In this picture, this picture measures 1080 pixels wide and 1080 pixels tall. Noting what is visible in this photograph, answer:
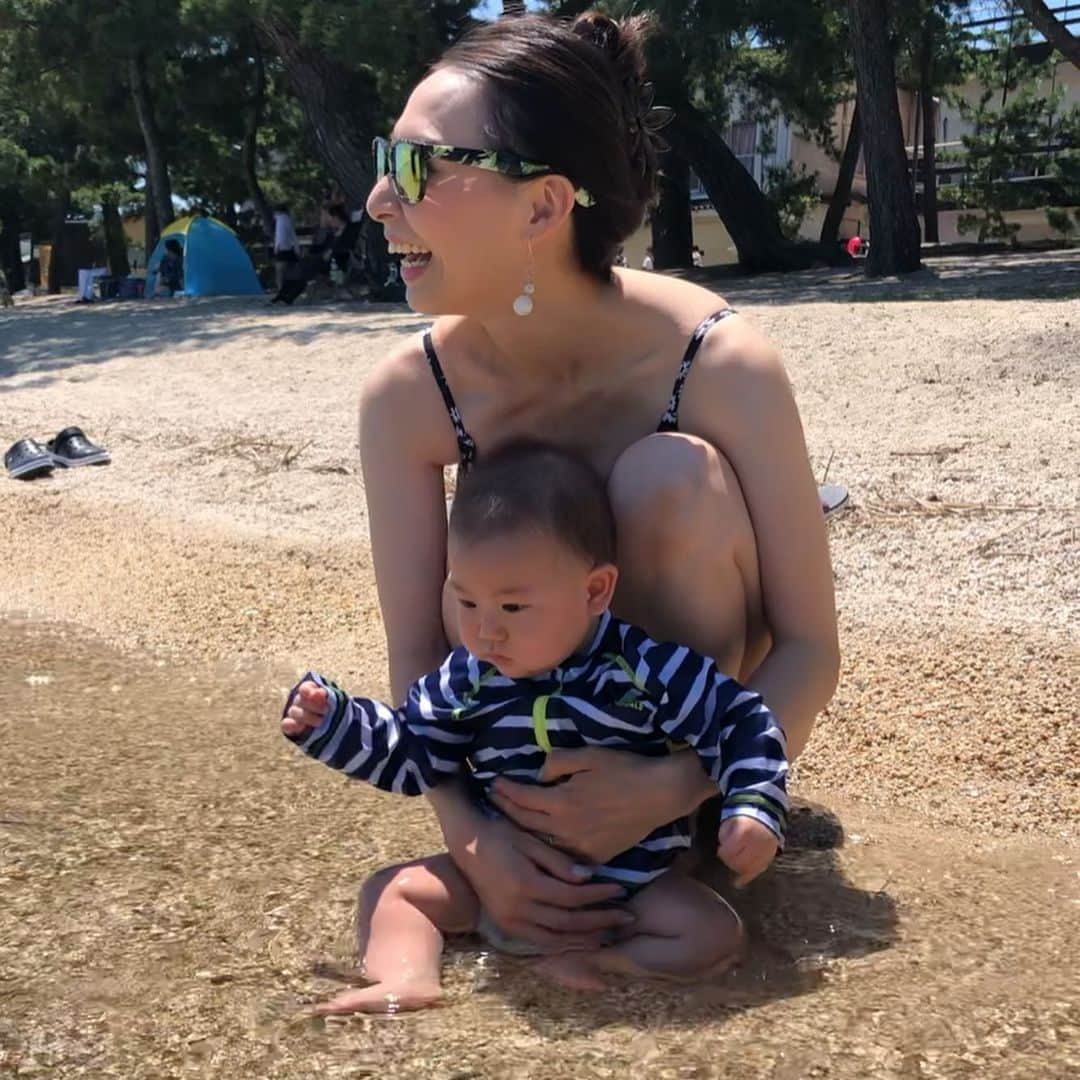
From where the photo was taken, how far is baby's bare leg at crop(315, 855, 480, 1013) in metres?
1.60

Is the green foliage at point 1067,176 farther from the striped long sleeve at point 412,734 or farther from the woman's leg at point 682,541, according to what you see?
the striped long sleeve at point 412,734

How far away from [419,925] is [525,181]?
947mm

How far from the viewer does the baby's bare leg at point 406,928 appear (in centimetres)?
160

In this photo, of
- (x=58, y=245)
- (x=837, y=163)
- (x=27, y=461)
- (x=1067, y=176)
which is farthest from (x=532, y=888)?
(x=58, y=245)

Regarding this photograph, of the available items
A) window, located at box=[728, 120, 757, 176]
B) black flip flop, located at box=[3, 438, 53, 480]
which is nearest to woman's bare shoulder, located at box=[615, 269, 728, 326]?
black flip flop, located at box=[3, 438, 53, 480]

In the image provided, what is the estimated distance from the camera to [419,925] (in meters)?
1.73

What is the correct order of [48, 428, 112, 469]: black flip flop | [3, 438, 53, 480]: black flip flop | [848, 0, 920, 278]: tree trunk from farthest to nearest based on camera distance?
[848, 0, 920, 278]: tree trunk, [48, 428, 112, 469]: black flip flop, [3, 438, 53, 480]: black flip flop

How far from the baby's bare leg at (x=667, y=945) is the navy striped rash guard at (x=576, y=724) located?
2.3 inches

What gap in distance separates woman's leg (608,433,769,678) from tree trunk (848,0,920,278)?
30.2 feet

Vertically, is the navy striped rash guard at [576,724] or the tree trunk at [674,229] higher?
the tree trunk at [674,229]

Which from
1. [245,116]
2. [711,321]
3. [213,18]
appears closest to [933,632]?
[711,321]

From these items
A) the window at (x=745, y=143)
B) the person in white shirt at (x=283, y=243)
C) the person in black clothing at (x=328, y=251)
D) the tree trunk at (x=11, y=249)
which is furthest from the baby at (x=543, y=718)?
the tree trunk at (x=11, y=249)

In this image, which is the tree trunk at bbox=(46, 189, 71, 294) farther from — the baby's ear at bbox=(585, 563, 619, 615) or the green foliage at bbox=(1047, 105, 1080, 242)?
the baby's ear at bbox=(585, 563, 619, 615)

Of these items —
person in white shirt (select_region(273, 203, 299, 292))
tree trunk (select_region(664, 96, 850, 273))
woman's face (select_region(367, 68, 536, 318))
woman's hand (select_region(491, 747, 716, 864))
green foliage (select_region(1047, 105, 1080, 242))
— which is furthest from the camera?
green foliage (select_region(1047, 105, 1080, 242))
